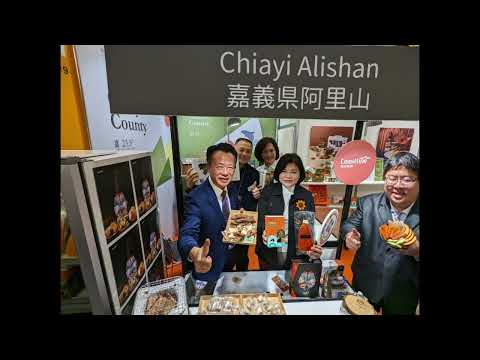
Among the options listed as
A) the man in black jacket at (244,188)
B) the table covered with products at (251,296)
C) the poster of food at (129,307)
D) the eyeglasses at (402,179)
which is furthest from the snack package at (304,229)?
the poster of food at (129,307)

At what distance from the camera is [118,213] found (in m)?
1.33

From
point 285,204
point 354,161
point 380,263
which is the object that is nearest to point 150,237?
point 285,204

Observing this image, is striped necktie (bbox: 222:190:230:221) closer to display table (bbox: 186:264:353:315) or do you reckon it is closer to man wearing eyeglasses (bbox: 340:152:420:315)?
display table (bbox: 186:264:353:315)

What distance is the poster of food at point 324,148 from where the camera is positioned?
1.41m

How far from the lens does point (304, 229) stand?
1522 millimetres

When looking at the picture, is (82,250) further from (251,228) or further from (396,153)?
(396,153)

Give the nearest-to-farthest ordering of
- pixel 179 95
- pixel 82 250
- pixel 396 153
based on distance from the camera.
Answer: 1. pixel 82 250
2. pixel 179 95
3. pixel 396 153

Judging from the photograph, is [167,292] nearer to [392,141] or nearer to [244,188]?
[244,188]

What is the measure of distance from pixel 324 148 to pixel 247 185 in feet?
1.56

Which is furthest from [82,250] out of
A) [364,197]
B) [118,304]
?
[364,197]

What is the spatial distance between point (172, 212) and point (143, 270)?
377mm

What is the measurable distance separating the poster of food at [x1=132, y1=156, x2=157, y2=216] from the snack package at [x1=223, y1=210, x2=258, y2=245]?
0.46m

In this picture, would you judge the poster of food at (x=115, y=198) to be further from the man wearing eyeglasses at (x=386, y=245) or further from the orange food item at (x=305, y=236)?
the man wearing eyeglasses at (x=386, y=245)

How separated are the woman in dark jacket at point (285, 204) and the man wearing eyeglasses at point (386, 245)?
0.27 m
